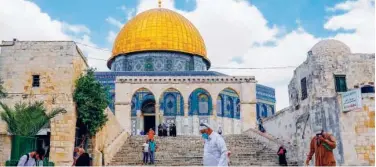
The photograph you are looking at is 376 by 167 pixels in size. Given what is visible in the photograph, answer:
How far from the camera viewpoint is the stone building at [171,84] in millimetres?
24406

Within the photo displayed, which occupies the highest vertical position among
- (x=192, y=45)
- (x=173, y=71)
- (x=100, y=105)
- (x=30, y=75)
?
(x=192, y=45)

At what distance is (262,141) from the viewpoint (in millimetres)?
16578

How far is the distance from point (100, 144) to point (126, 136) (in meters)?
2.56

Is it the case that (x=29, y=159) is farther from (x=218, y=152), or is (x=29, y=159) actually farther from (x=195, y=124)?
(x=195, y=124)

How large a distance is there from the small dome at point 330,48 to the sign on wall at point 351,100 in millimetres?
1656

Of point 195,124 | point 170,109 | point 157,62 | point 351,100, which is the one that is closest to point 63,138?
point 351,100

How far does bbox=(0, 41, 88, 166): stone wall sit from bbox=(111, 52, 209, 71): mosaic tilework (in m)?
17.1

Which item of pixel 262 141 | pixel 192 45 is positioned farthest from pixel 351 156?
pixel 192 45

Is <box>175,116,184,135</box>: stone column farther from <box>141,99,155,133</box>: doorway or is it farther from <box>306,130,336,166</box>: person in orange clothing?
<box>306,130,336,166</box>: person in orange clothing

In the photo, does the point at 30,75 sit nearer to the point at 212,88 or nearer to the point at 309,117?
the point at 309,117

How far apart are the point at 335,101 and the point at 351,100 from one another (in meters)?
0.57

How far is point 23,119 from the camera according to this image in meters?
11.8

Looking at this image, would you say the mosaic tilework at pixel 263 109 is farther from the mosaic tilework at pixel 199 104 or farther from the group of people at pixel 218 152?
the group of people at pixel 218 152

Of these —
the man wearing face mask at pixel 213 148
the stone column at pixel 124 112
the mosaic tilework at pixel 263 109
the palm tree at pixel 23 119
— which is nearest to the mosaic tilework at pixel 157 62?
the mosaic tilework at pixel 263 109
